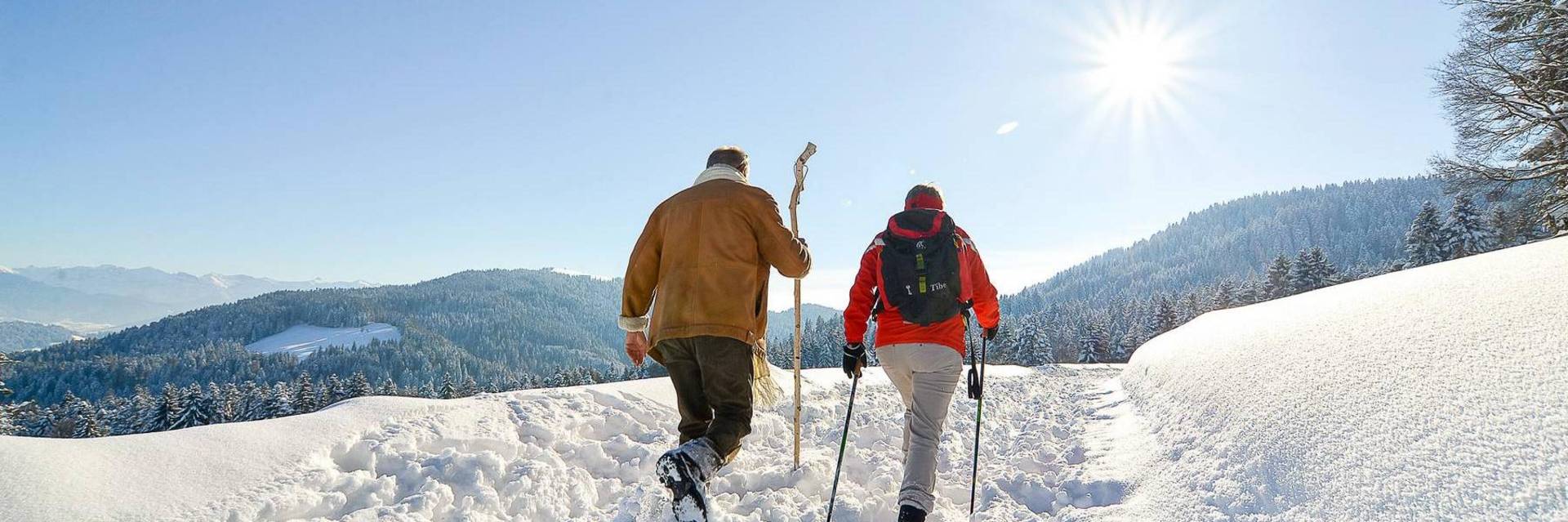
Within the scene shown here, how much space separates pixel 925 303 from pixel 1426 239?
44.4 m

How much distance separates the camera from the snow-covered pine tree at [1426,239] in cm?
3150

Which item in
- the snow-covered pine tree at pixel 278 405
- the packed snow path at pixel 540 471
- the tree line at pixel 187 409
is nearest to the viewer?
the packed snow path at pixel 540 471

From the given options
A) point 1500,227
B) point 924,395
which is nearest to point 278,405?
point 924,395

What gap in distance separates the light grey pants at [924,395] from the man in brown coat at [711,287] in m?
0.97

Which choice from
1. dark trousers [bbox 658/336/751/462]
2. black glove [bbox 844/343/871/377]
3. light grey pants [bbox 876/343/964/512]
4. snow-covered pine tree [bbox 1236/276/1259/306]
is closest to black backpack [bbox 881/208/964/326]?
light grey pants [bbox 876/343/964/512]

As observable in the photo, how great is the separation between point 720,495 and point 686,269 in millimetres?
1757

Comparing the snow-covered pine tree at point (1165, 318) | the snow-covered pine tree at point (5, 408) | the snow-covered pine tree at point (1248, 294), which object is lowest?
the snow-covered pine tree at point (5, 408)

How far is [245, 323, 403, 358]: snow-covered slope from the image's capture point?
566 feet

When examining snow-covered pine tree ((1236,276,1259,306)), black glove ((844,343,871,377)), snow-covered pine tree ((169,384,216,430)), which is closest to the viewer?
black glove ((844,343,871,377))

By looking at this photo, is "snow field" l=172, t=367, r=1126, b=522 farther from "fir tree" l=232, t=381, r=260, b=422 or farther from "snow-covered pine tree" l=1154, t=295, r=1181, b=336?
"fir tree" l=232, t=381, r=260, b=422

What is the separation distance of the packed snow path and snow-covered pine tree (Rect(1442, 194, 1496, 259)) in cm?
3979

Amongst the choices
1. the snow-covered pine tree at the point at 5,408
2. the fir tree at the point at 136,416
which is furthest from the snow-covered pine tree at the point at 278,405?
the snow-covered pine tree at the point at 5,408

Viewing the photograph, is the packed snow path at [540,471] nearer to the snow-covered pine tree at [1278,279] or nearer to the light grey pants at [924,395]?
the light grey pants at [924,395]

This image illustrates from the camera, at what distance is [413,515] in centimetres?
353
